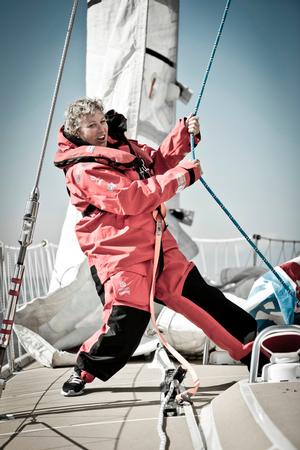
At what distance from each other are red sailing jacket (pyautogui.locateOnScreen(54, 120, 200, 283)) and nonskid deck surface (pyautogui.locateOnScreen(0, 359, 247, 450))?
41cm

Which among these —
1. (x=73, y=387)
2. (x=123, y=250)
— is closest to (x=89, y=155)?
(x=123, y=250)

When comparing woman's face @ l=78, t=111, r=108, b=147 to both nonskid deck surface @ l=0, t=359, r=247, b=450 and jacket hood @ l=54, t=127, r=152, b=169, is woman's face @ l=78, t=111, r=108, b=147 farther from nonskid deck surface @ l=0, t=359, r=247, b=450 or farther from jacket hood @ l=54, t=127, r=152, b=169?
nonskid deck surface @ l=0, t=359, r=247, b=450

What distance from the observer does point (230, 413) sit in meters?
0.90

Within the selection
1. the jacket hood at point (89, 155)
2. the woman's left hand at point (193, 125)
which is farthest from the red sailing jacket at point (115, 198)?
the woman's left hand at point (193, 125)

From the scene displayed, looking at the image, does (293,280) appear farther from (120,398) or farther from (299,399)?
(299,399)

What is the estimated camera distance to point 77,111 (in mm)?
1755

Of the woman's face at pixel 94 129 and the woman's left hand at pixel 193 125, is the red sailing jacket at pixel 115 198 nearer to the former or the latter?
the woman's face at pixel 94 129

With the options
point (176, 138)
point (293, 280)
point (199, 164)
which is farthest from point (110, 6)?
point (293, 280)

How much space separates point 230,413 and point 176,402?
500 mm

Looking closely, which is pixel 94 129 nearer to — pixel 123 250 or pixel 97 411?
pixel 123 250

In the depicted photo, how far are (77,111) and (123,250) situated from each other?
0.54 meters

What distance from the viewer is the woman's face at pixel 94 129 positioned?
69.4 inches

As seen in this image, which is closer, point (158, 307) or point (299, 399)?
point (299, 399)

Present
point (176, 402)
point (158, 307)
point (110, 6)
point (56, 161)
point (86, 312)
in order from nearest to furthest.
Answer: point (176, 402), point (56, 161), point (86, 312), point (158, 307), point (110, 6)
